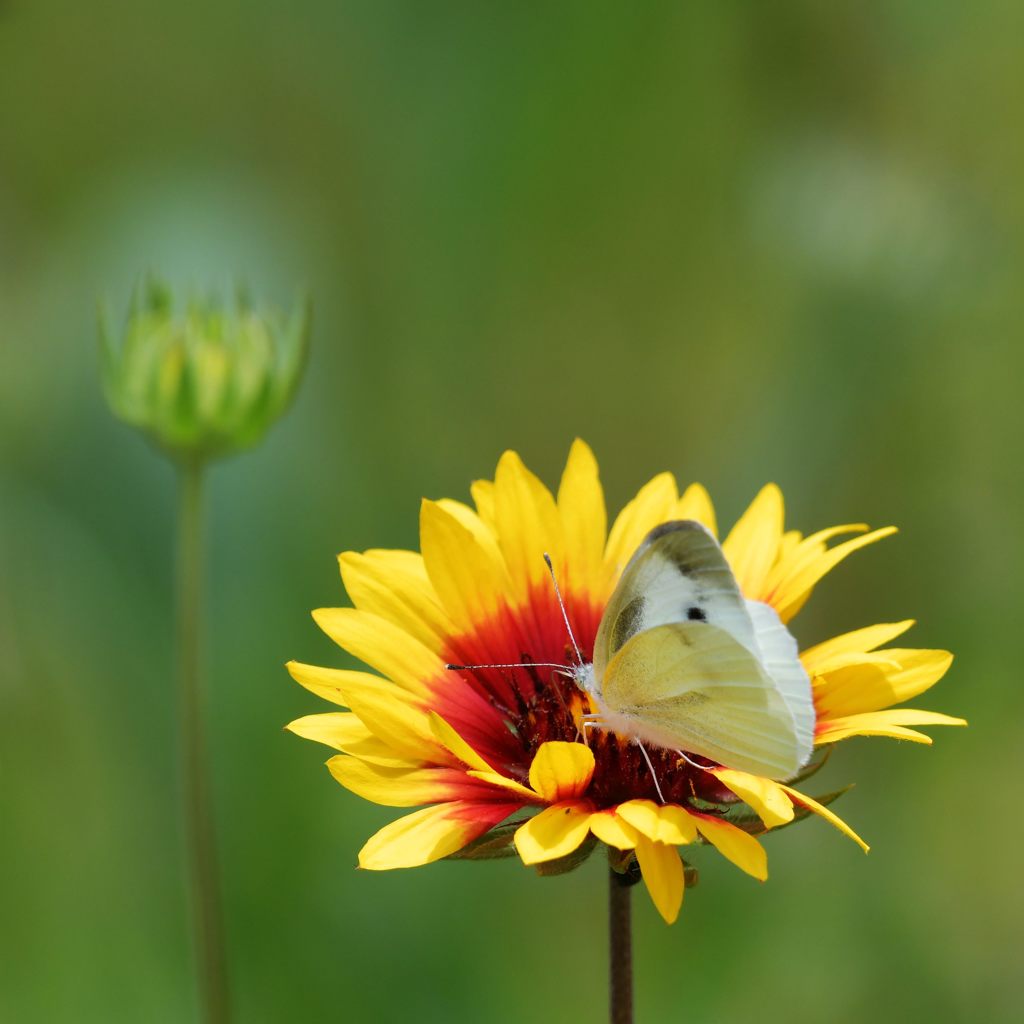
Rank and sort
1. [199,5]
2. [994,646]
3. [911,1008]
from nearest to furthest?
[911,1008], [994,646], [199,5]

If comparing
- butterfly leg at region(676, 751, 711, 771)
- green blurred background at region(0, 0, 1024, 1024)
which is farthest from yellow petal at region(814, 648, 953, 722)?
green blurred background at region(0, 0, 1024, 1024)

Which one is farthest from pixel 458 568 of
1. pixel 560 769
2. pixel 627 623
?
pixel 560 769

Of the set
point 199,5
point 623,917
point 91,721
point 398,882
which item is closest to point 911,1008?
point 398,882

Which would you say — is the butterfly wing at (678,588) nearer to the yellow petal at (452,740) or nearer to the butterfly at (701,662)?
the butterfly at (701,662)

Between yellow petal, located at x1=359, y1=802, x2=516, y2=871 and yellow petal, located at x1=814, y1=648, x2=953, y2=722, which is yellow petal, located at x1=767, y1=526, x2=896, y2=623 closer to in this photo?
yellow petal, located at x1=814, y1=648, x2=953, y2=722

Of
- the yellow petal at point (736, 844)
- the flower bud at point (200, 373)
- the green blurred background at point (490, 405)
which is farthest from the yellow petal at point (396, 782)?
the green blurred background at point (490, 405)

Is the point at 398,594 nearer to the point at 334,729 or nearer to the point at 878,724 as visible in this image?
the point at 334,729

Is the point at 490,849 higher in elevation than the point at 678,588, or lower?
lower

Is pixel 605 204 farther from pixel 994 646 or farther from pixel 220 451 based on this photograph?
pixel 220 451
